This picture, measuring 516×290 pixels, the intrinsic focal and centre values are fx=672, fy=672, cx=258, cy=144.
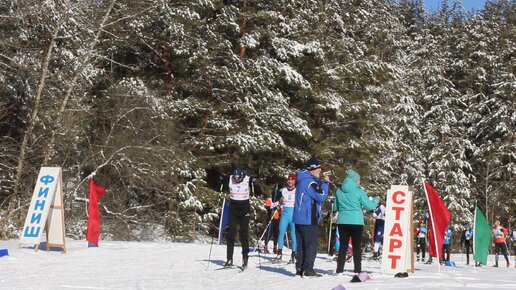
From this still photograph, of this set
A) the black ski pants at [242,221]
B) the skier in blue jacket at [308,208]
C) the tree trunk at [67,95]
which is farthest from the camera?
the tree trunk at [67,95]

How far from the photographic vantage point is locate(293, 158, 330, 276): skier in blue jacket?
10086mm

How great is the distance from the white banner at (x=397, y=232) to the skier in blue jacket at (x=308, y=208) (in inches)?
52.4

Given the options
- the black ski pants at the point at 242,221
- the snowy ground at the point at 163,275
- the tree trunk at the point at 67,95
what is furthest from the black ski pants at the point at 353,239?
the tree trunk at the point at 67,95

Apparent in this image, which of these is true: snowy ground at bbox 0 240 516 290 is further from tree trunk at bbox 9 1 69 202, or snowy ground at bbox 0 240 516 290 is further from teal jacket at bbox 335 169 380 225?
tree trunk at bbox 9 1 69 202

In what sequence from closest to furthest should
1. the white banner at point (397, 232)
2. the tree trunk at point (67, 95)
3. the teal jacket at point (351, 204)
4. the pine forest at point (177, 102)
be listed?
the teal jacket at point (351, 204) < the white banner at point (397, 232) < the tree trunk at point (67, 95) < the pine forest at point (177, 102)

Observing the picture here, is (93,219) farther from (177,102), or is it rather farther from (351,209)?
(177,102)

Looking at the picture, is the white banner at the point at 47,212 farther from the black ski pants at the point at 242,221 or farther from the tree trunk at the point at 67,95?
the tree trunk at the point at 67,95

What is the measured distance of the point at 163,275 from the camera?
10766 mm

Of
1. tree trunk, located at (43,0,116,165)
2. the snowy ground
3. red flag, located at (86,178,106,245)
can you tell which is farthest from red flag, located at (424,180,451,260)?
tree trunk, located at (43,0,116,165)

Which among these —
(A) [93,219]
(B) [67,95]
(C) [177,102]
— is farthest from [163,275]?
(C) [177,102]

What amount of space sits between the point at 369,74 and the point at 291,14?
5110 millimetres

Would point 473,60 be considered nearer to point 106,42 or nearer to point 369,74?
point 369,74

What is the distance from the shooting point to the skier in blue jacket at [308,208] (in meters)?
10.1

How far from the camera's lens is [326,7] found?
36781 mm
